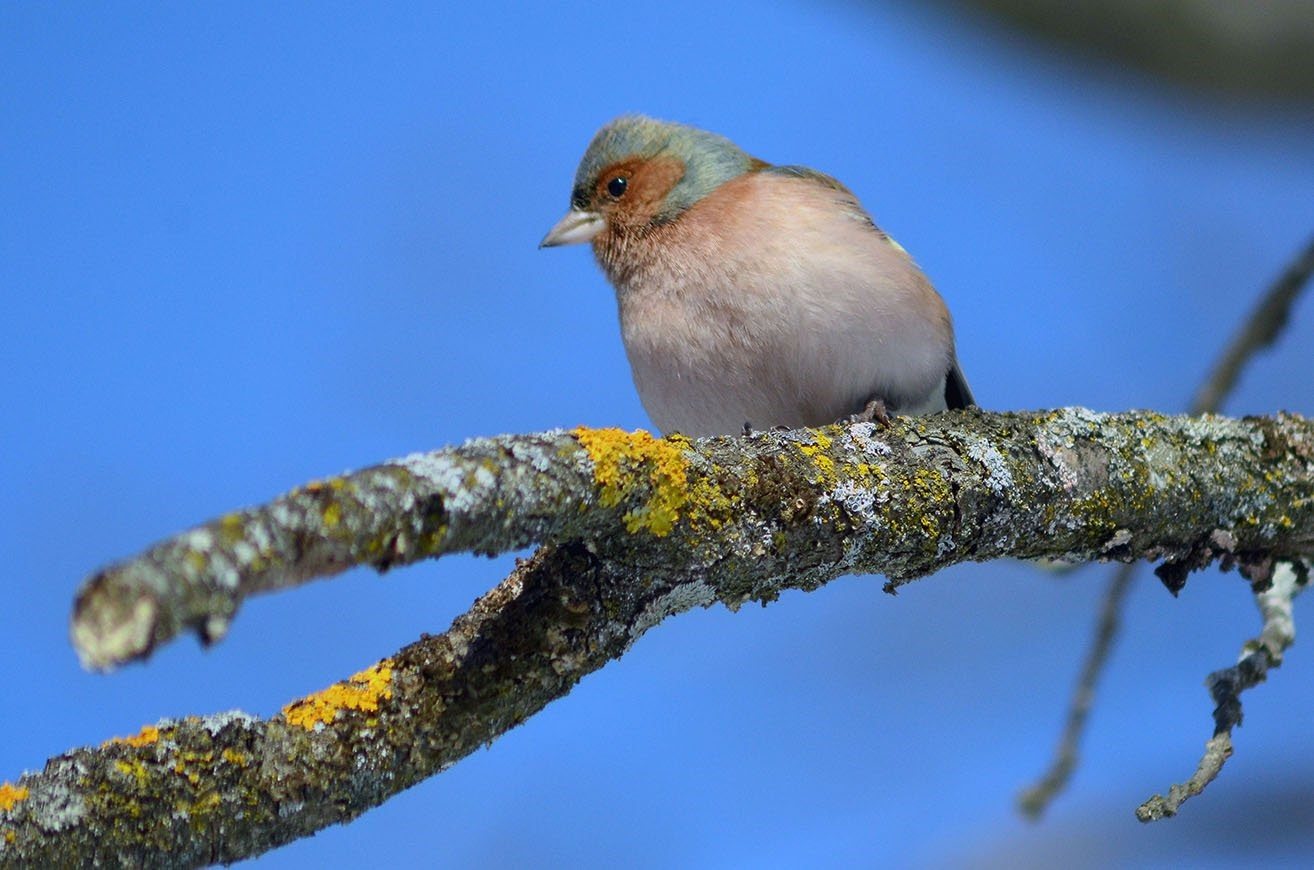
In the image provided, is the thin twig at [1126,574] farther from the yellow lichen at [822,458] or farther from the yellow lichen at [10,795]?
the yellow lichen at [10,795]

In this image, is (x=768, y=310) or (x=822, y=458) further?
(x=768, y=310)

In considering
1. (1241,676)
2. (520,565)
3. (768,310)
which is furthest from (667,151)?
(1241,676)

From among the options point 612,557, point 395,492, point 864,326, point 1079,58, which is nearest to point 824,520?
point 612,557

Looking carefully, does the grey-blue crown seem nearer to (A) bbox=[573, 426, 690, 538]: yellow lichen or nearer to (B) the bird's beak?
(B) the bird's beak

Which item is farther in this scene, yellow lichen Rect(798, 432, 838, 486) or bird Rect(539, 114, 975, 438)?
bird Rect(539, 114, 975, 438)

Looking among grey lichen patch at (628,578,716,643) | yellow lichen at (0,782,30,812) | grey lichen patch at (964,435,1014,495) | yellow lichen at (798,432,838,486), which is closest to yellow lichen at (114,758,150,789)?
yellow lichen at (0,782,30,812)

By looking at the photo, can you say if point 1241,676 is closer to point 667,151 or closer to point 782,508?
point 782,508
